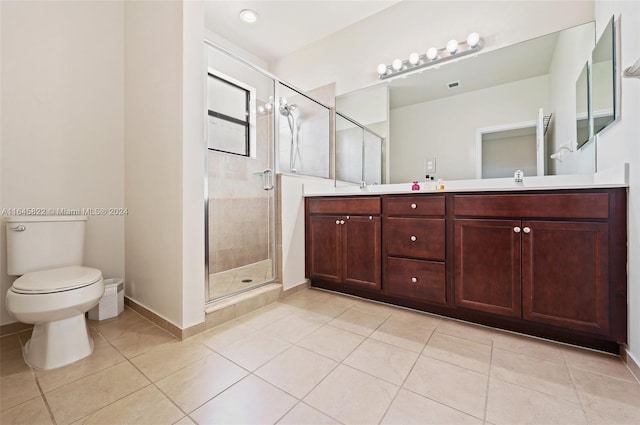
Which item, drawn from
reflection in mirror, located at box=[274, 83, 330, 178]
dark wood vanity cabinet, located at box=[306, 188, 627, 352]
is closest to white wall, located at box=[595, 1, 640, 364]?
dark wood vanity cabinet, located at box=[306, 188, 627, 352]

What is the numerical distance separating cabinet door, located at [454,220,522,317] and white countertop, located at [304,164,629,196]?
22 cm

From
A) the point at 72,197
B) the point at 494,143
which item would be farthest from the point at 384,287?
the point at 72,197

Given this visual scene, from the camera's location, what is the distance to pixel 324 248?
7.70 ft

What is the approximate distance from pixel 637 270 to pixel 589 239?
209mm

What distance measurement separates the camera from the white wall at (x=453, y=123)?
1911mm

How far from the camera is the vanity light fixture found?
209 centimetres

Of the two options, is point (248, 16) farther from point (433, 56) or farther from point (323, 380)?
point (323, 380)

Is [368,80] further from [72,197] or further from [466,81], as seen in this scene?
[72,197]

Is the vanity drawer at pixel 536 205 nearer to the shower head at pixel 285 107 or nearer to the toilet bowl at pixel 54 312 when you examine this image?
the shower head at pixel 285 107

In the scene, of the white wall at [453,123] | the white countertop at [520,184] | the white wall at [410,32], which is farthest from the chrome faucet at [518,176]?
the white wall at [410,32]

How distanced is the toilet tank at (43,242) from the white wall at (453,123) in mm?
2430

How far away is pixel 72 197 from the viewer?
1910mm

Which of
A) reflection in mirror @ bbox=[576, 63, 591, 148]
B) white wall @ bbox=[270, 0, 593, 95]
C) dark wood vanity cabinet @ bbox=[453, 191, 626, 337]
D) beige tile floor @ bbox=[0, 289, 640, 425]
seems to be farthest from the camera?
white wall @ bbox=[270, 0, 593, 95]

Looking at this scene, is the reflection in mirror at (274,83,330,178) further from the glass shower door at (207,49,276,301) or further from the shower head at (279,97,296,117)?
the glass shower door at (207,49,276,301)
